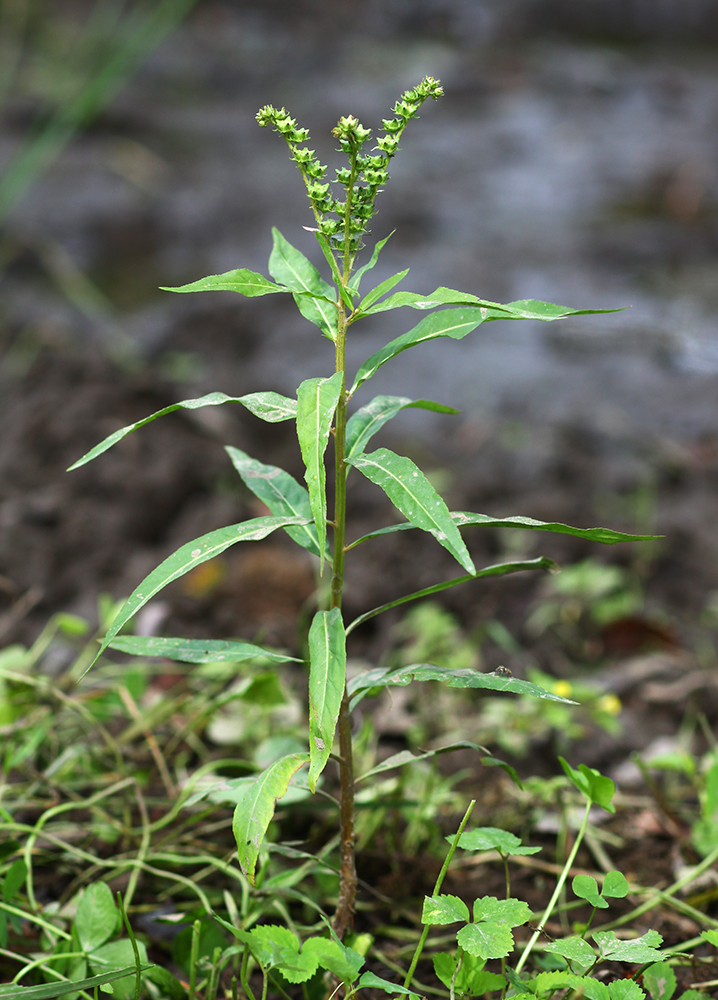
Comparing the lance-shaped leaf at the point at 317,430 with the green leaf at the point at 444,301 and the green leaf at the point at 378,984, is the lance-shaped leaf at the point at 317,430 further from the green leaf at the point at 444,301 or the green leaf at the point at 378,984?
the green leaf at the point at 378,984

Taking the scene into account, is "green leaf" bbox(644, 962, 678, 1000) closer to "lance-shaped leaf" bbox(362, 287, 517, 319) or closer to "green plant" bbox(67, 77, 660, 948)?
"green plant" bbox(67, 77, 660, 948)

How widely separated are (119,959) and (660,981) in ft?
2.11

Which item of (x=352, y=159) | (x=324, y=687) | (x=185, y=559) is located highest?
(x=352, y=159)

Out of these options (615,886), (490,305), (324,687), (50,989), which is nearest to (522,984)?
(615,886)

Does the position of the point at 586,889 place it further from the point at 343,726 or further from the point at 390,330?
the point at 390,330

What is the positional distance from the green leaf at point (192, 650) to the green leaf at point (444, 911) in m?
0.30

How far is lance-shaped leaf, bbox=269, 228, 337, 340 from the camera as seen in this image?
3.13 feet

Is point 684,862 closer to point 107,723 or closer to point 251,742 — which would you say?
point 251,742

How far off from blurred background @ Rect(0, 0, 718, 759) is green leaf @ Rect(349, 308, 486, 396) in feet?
3.43

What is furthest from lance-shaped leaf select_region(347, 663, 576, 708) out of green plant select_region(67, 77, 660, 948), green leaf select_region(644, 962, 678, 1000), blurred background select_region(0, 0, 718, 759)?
blurred background select_region(0, 0, 718, 759)

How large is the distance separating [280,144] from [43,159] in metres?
1.76

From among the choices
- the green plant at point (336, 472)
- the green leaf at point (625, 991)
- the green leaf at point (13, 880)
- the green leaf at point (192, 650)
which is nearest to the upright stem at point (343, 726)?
the green plant at point (336, 472)

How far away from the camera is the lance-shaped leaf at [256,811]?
0.85 meters

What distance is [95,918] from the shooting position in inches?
41.1
